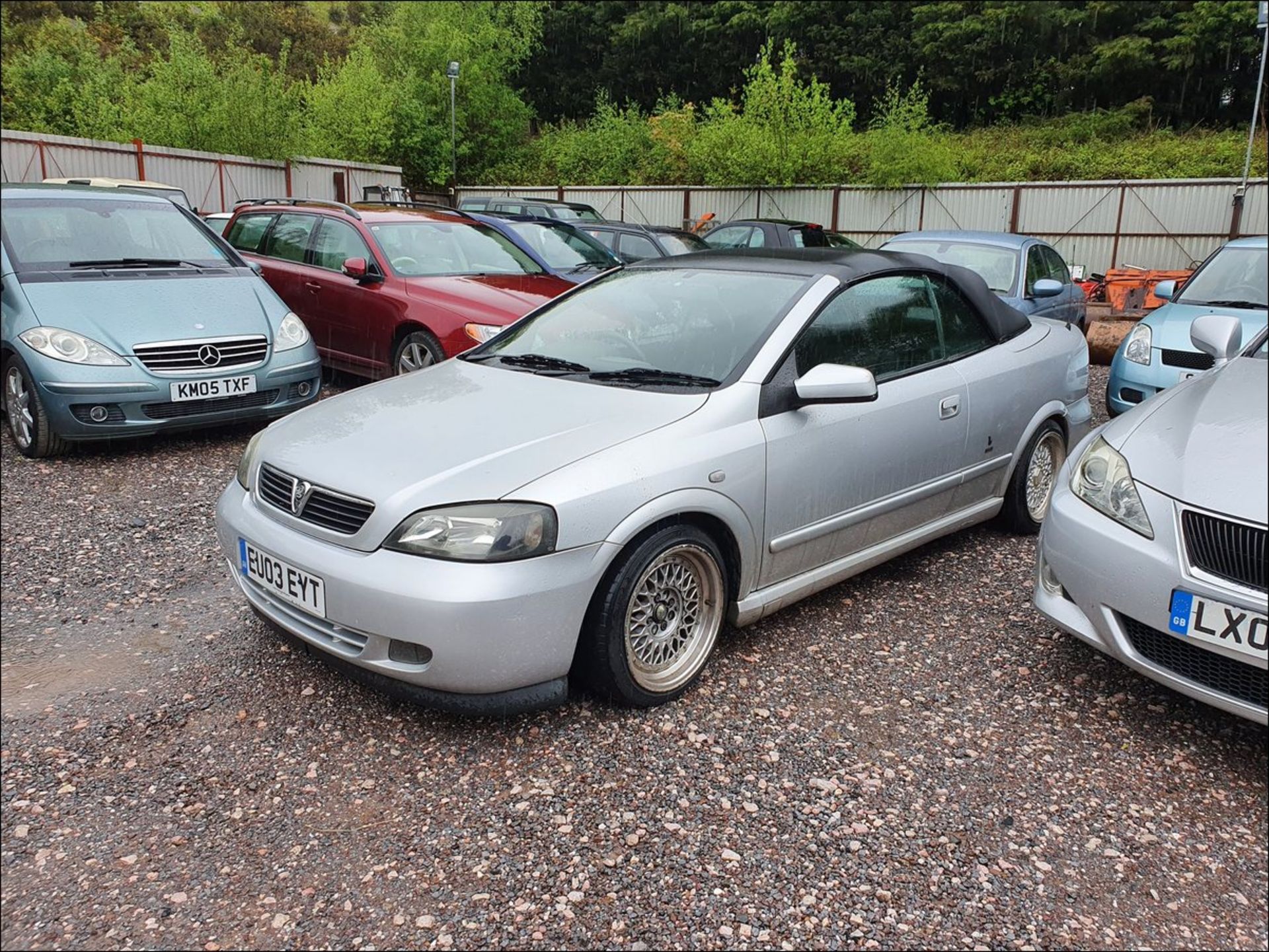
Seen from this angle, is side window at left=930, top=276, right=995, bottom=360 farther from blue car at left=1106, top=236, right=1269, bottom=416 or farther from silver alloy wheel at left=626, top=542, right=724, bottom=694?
blue car at left=1106, top=236, right=1269, bottom=416

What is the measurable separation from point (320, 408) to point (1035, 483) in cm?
341

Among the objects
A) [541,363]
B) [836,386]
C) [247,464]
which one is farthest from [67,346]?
[836,386]

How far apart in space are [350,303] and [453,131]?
20997 millimetres

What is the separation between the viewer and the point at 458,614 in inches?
102

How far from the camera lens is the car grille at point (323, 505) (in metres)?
2.79

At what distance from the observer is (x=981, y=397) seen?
4.16 meters

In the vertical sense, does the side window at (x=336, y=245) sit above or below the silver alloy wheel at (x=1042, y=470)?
above

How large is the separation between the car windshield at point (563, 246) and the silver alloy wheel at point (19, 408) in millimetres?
4720

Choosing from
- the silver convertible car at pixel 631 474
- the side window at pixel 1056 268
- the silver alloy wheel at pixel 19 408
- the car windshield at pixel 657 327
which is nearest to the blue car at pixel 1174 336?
the silver convertible car at pixel 631 474

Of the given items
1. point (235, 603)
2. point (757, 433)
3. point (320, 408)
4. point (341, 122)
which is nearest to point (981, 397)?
point (757, 433)

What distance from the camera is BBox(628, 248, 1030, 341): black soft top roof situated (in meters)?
3.80

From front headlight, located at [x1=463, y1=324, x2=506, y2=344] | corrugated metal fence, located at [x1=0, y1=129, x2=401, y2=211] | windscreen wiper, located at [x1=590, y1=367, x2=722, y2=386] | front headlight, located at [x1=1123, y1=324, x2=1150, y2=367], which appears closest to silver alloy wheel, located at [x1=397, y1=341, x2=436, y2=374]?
front headlight, located at [x1=463, y1=324, x2=506, y2=344]

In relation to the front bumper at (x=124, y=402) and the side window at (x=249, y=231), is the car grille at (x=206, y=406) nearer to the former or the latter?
the front bumper at (x=124, y=402)

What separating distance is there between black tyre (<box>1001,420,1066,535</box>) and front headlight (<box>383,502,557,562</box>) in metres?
2.80
